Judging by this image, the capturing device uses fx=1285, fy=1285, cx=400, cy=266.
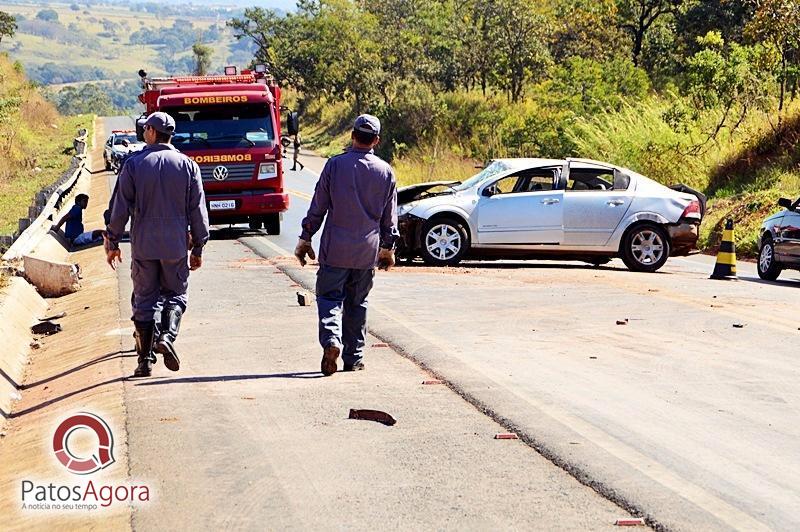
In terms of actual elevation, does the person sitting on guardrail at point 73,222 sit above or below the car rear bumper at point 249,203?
below

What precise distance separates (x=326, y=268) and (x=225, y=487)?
11.1 feet

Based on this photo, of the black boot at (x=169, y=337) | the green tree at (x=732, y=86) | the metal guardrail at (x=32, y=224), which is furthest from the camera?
the green tree at (x=732, y=86)

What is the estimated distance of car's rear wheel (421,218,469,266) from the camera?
18.4m

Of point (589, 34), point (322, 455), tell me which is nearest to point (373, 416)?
point (322, 455)

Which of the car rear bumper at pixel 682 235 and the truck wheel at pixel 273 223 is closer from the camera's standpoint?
the car rear bumper at pixel 682 235

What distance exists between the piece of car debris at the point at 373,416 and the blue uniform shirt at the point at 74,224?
50.7ft

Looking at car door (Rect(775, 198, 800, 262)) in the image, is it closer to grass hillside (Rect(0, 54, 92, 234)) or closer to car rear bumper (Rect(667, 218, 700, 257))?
car rear bumper (Rect(667, 218, 700, 257))

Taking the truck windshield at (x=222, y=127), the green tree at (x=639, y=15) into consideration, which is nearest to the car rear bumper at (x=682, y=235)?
the truck windshield at (x=222, y=127)

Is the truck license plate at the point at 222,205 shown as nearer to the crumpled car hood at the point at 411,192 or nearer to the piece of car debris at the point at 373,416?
the crumpled car hood at the point at 411,192

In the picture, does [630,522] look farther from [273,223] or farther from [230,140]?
[273,223]

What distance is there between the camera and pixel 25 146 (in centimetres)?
6109

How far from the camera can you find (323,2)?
83.2 metres

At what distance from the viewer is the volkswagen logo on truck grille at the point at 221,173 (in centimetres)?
2281

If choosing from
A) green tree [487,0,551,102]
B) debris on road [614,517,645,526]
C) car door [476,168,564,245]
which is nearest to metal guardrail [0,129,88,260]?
car door [476,168,564,245]
